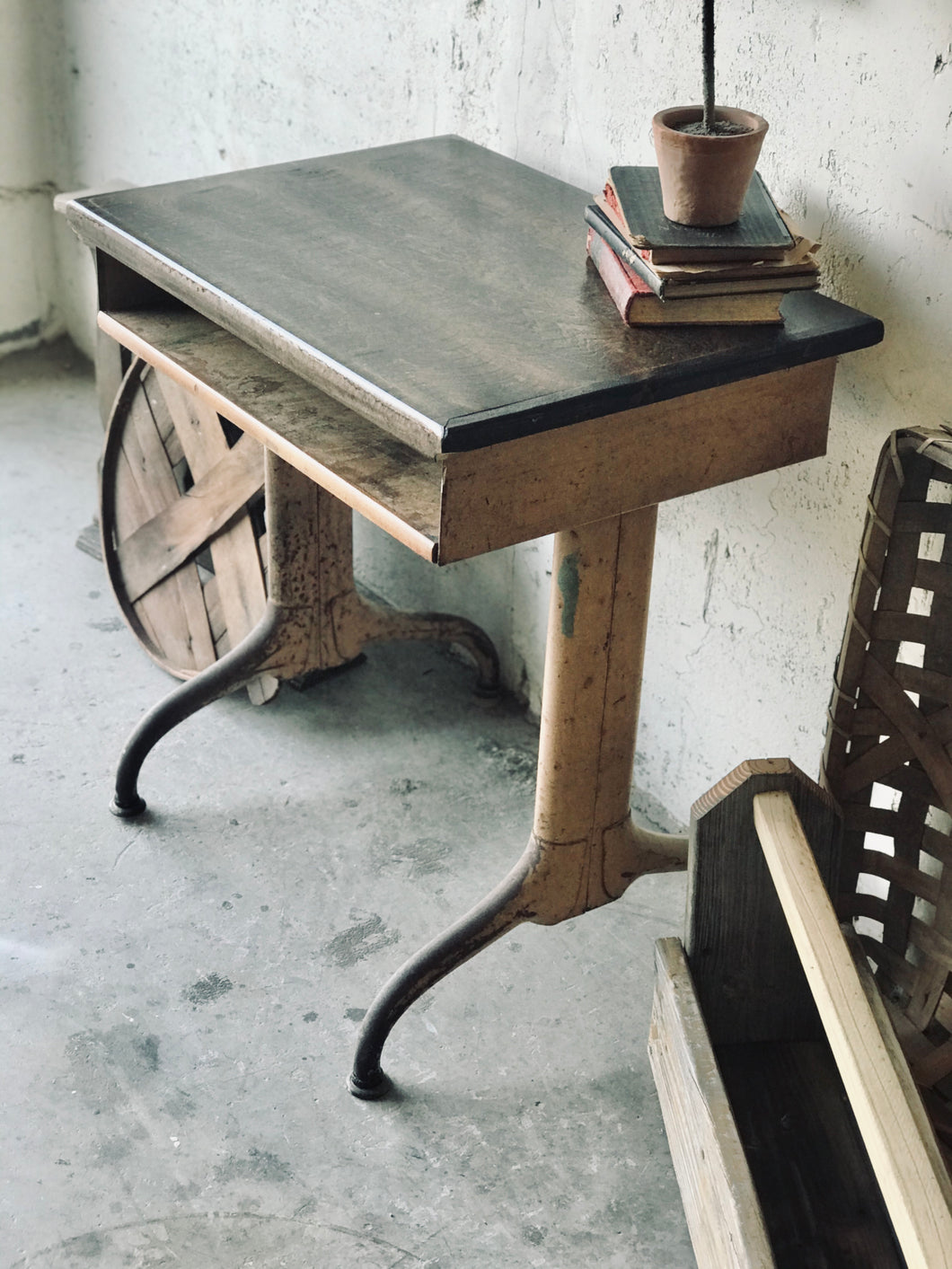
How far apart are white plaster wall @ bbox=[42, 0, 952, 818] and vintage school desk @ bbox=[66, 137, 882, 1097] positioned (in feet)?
0.36

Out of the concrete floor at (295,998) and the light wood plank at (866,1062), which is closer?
the light wood plank at (866,1062)

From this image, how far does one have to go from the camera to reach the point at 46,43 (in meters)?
3.34

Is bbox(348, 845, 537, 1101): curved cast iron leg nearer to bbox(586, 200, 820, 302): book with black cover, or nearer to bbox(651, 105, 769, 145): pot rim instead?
bbox(586, 200, 820, 302): book with black cover

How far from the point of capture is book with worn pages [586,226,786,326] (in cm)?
146

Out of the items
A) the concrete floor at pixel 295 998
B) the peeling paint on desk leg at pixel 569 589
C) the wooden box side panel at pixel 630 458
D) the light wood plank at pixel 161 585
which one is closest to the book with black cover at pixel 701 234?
the wooden box side panel at pixel 630 458

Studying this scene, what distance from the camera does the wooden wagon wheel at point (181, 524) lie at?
245cm

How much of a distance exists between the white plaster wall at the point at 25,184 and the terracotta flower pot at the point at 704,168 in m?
2.41

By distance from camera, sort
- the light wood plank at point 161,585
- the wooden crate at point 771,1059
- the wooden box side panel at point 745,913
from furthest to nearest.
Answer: the light wood plank at point 161,585
the wooden box side panel at point 745,913
the wooden crate at point 771,1059

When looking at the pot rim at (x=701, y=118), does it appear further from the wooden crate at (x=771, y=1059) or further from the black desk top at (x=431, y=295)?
the wooden crate at (x=771, y=1059)

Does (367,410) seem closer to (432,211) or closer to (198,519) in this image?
(432,211)

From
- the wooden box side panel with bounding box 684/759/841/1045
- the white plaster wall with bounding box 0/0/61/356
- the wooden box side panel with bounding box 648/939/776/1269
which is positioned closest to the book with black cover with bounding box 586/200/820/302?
the wooden box side panel with bounding box 684/759/841/1045

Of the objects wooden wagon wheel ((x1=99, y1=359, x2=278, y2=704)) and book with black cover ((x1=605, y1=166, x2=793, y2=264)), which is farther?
wooden wagon wheel ((x1=99, y1=359, x2=278, y2=704))

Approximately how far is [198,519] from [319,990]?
0.96 meters

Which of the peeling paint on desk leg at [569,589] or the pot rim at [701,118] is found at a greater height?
the pot rim at [701,118]
